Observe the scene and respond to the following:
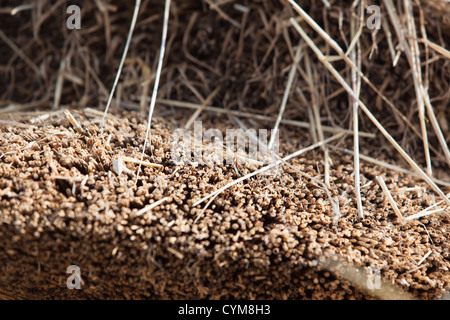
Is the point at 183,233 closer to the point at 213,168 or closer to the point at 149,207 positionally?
the point at 149,207

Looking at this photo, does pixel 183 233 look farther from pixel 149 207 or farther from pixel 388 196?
pixel 388 196

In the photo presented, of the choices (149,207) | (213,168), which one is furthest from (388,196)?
(149,207)

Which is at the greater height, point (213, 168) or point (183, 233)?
point (213, 168)

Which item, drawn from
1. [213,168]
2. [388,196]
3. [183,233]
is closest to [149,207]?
[183,233]

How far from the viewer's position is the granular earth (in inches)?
34.6

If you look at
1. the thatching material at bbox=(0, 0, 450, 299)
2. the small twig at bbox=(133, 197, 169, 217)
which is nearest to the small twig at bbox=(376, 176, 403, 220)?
the thatching material at bbox=(0, 0, 450, 299)

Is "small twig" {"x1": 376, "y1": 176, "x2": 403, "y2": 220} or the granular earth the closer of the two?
the granular earth

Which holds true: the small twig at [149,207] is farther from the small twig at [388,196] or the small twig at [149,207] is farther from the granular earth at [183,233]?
the small twig at [388,196]

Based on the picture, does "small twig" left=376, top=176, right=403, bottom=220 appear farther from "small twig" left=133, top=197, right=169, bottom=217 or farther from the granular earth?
"small twig" left=133, top=197, right=169, bottom=217

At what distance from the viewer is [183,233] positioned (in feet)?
2.93

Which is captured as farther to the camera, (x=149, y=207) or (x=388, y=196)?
(x=388, y=196)

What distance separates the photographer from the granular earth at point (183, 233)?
879 mm

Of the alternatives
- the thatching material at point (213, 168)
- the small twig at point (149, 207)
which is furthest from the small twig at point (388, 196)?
the small twig at point (149, 207)

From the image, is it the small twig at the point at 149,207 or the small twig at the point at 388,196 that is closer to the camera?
the small twig at the point at 149,207
